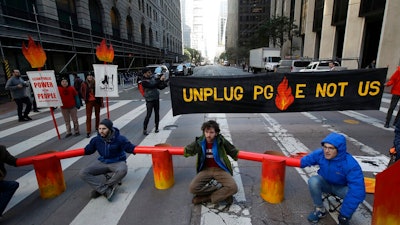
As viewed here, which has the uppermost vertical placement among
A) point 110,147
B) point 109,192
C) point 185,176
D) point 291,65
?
point 291,65

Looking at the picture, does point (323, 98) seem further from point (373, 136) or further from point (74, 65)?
point (74, 65)

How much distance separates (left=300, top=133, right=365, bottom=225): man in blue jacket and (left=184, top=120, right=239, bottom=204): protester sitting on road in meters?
1.03

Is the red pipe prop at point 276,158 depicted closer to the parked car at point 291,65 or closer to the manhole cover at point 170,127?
the manhole cover at point 170,127

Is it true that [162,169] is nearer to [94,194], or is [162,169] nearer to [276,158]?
[94,194]

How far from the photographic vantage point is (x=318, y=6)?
108ft

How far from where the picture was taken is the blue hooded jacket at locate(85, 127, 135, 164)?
3.69 meters

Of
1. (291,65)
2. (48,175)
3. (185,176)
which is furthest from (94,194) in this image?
(291,65)

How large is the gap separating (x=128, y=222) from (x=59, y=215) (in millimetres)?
1071

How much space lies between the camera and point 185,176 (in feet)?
14.3

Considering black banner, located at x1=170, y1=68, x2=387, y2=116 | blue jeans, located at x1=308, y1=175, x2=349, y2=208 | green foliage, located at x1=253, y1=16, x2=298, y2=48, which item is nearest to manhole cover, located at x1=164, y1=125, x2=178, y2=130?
black banner, located at x1=170, y1=68, x2=387, y2=116

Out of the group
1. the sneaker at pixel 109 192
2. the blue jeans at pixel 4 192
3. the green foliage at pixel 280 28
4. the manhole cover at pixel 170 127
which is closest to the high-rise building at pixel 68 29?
the manhole cover at pixel 170 127

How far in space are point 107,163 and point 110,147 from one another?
0.30 meters

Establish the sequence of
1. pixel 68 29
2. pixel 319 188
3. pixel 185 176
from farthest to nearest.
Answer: pixel 68 29 → pixel 185 176 → pixel 319 188

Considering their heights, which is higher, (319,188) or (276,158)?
(276,158)
